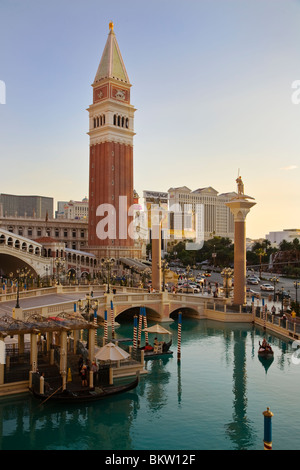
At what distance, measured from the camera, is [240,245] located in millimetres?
47750

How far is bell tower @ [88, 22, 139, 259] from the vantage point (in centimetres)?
8938

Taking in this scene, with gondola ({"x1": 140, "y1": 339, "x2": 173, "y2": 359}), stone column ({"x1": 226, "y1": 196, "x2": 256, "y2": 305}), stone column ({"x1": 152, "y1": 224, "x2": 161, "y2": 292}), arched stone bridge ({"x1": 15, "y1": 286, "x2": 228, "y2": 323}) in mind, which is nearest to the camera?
gondola ({"x1": 140, "y1": 339, "x2": 173, "y2": 359})

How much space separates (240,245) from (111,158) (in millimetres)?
48896

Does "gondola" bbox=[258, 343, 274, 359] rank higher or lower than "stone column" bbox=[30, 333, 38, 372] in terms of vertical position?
lower

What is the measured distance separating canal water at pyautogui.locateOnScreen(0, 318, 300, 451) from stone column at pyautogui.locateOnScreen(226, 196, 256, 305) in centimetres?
1565

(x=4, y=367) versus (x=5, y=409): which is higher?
(x=4, y=367)

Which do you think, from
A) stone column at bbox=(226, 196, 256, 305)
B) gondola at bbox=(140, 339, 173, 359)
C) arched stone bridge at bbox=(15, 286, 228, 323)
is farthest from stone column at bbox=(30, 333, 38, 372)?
stone column at bbox=(226, 196, 256, 305)

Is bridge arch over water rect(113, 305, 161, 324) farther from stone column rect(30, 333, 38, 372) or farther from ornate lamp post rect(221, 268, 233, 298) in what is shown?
stone column rect(30, 333, 38, 372)

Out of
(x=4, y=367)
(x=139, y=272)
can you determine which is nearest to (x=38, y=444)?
(x=4, y=367)

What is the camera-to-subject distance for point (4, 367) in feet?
78.3

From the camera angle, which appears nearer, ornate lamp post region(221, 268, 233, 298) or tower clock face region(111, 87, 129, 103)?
ornate lamp post region(221, 268, 233, 298)

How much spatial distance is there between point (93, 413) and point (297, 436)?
9437 millimetres

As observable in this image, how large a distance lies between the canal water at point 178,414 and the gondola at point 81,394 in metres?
0.33
